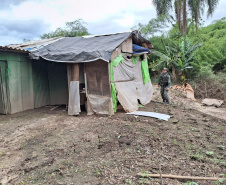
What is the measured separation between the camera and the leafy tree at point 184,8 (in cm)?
1553

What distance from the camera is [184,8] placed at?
15.4 m

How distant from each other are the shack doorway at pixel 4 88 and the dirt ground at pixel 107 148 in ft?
1.70

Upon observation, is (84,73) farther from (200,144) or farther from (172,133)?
(200,144)

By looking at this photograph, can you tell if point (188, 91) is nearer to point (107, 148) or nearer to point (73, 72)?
point (73, 72)

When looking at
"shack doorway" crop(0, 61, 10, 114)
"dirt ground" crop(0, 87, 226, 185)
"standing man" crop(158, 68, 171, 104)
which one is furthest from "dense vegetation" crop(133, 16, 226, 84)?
"shack doorway" crop(0, 61, 10, 114)

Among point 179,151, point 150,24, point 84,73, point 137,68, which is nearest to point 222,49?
point 150,24

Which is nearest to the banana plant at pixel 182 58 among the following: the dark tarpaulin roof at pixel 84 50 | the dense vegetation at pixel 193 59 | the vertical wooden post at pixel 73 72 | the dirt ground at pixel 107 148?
the dense vegetation at pixel 193 59

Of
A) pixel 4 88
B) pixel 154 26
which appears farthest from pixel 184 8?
pixel 4 88

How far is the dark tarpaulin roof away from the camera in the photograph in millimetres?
6723

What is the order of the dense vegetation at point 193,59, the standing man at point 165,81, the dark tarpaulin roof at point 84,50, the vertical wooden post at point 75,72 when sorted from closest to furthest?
the dark tarpaulin roof at point 84,50 → the vertical wooden post at point 75,72 → the standing man at point 165,81 → the dense vegetation at point 193,59

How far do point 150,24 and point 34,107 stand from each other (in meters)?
14.1

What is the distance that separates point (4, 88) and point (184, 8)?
1395 cm

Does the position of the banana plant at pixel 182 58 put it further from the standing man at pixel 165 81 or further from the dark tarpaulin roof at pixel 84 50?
the dark tarpaulin roof at pixel 84 50

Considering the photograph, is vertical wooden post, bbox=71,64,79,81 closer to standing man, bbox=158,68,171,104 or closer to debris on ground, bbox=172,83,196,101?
standing man, bbox=158,68,171,104
